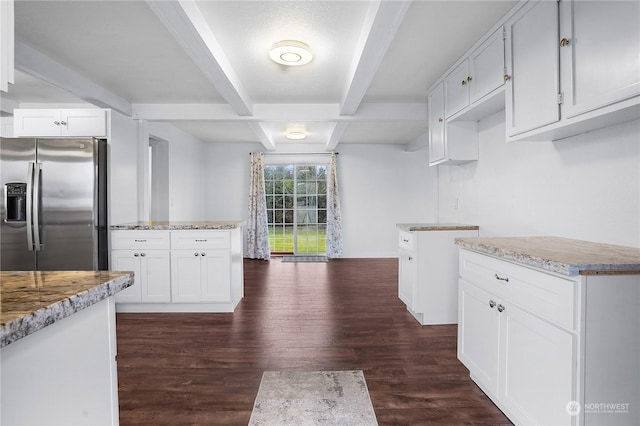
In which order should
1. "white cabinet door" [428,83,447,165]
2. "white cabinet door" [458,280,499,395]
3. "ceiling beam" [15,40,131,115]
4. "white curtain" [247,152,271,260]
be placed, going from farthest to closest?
"white curtain" [247,152,271,260]
"white cabinet door" [428,83,447,165]
"ceiling beam" [15,40,131,115]
"white cabinet door" [458,280,499,395]

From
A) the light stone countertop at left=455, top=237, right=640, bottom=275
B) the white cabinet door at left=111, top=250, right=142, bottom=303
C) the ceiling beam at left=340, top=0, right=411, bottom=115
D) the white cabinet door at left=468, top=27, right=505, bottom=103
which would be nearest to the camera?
the light stone countertop at left=455, top=237, right=640, bottom=275

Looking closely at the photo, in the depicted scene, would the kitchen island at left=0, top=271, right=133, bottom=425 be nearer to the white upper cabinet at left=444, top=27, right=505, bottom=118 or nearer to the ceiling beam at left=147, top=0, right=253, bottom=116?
the ceiling beam at left=147, top=0, right=253, bottom=116

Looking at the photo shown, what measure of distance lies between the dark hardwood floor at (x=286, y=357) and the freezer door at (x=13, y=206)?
1027 millimetres

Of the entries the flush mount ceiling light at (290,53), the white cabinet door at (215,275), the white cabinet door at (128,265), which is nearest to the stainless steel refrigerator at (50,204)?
the white cabinet door at (128,265)

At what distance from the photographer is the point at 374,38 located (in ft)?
7.32

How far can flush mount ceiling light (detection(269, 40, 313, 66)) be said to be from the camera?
253cm

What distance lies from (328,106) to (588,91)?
9.61 feet

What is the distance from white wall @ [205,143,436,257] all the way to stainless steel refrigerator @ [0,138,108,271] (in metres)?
3.57

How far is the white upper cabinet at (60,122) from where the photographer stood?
3244 millimetres

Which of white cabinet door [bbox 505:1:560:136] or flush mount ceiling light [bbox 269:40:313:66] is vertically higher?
flush mount ceiling light [bbox 269:40:313:66]

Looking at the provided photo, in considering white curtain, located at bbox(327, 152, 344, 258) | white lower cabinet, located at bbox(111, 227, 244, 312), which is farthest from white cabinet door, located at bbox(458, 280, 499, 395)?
white curtain, located at bbox(327, 152, 344, 258)

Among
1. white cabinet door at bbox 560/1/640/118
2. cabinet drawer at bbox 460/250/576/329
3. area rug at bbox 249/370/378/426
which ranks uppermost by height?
white cabinet door at bbox 560/1/640/118

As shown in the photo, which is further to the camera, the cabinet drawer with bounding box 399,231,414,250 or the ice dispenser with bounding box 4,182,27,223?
the cabinet drawer with bounding box 399,231,414,250

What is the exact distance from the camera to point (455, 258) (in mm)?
3102
